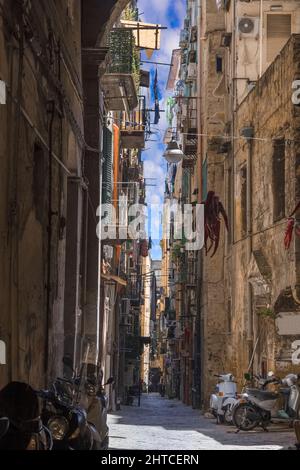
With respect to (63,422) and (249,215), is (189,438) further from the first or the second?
(249,215)

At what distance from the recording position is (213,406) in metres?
19.3

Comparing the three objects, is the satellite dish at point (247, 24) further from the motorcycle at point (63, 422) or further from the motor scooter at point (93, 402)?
the motorcycle at point (63, 422)

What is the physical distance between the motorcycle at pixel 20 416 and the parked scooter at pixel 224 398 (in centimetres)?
1290

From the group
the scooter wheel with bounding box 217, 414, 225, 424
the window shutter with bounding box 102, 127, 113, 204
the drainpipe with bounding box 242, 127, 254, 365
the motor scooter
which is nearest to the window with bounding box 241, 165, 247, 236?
the drainpipe with bounding box 242, 127, 254, 365

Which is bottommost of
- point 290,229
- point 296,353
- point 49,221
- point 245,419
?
point 245,419

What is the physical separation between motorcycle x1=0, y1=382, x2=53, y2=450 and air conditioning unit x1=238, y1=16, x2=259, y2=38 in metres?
19.6

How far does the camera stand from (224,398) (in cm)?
1880

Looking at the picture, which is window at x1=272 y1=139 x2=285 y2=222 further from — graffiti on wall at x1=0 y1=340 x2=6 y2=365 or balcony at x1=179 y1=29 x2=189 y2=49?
balcony at x1=179 y1=29 x2=189 y2=49

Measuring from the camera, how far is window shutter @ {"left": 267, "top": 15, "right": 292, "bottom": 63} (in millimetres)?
24500

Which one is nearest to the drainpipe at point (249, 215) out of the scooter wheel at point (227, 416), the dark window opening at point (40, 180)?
the scooter wheel at point (227, 416)

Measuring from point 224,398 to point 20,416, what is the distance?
13.3 metres

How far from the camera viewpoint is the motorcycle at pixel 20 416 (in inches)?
227

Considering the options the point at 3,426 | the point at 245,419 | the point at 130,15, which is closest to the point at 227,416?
the point at 245,419
